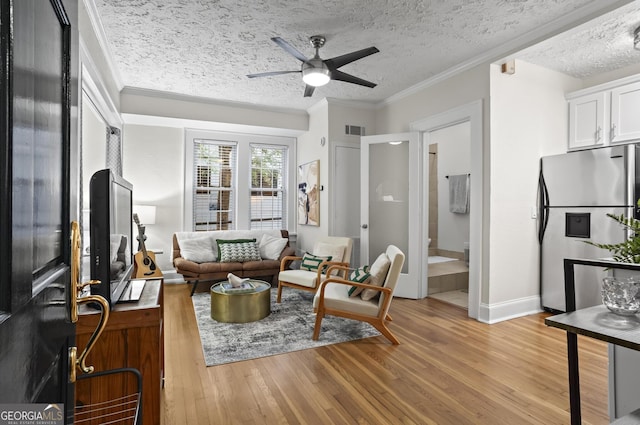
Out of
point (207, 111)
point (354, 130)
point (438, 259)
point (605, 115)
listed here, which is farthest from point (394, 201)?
point (207, 111)

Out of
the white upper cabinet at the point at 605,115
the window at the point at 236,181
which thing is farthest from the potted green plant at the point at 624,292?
the window at the point at 236,181

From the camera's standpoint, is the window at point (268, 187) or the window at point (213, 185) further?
the window at point (268, 187)

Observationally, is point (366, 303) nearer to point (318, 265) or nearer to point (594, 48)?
point (318, 265)

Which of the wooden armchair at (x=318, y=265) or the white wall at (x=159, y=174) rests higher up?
the white wall at (x=159, y=174)

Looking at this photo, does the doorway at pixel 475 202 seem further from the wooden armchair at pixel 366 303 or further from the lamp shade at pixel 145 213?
the lamp shade at pixel 145 213

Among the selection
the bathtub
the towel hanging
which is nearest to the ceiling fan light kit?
the bathtub

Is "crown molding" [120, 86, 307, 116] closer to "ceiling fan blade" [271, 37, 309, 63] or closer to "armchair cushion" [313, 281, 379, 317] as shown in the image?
"ceiling fan blade" [271, 37, 309, 63]

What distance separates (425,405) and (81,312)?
1.96m

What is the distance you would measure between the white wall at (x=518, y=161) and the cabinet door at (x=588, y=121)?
0.54 ft

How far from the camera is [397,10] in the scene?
2762 mm

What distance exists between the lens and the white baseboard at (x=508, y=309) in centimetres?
353

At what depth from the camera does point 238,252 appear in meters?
5.09

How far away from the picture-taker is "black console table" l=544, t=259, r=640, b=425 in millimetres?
1129

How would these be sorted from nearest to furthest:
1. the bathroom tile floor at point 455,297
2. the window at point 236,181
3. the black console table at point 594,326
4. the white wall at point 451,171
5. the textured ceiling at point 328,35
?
the black console table at point 594,326, the textured ceiling at point 328,35, the bathroom tile floor at point 455,297, the window at point 236,181, the white wall at point 451,171
